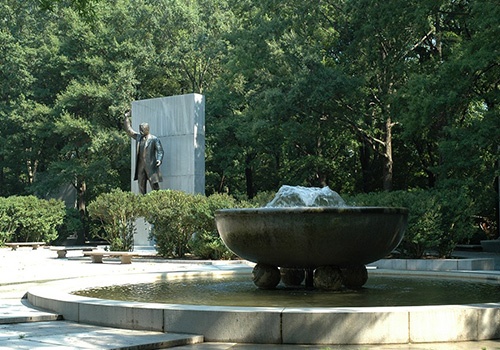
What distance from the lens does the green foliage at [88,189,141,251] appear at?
78.6 feet

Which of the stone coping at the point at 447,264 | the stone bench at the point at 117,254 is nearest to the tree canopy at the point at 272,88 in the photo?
the stone coping at the point at 447,264

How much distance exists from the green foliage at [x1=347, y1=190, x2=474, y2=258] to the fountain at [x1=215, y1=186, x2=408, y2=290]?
8136 mm

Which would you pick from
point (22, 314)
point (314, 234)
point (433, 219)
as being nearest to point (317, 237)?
point (314, 234)

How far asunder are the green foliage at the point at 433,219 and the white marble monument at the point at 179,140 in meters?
13.2

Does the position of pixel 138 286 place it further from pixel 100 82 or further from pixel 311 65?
pixel 100 82

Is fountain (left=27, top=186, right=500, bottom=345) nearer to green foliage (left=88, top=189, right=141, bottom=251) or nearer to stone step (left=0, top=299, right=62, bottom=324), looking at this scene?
stone step (left=0, top=299, right=62, bottom=324)

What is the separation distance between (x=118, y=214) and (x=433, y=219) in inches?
445

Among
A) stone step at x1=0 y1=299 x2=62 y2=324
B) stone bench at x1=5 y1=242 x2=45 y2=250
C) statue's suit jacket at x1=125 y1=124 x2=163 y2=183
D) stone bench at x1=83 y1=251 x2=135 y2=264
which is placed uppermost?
statue's suit jacket at x1=125 y1=124 x2=163 y2=183

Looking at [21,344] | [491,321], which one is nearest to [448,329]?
[491,321]

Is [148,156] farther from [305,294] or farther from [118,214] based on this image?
[305,294]

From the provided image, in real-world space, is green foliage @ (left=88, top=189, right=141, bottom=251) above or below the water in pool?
above

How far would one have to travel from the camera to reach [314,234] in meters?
8.55

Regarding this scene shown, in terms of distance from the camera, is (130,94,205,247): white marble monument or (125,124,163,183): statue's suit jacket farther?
(130,94,205,247): white marble monument

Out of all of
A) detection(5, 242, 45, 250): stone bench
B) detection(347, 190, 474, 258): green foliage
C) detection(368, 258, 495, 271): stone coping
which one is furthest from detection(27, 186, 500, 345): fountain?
detection(5, 242, 45, 250): stone bench
